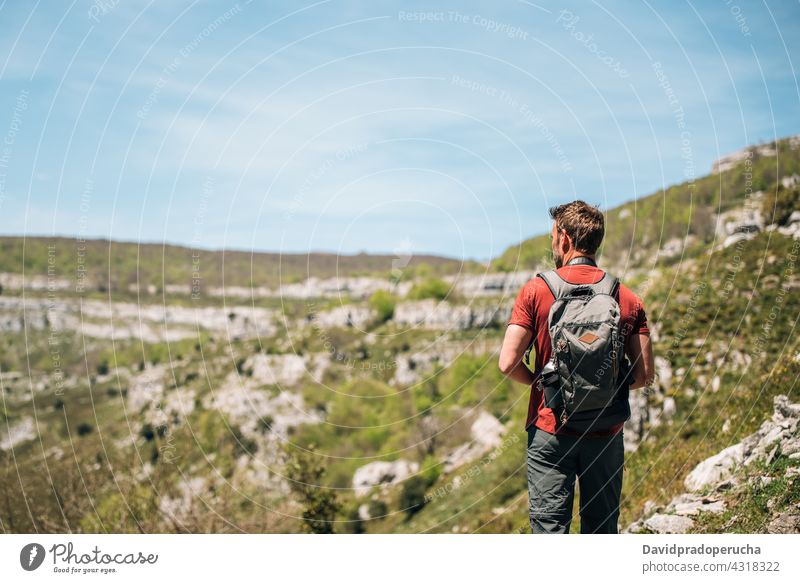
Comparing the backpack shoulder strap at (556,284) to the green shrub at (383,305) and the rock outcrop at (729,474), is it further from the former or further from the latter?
the green shrub at (383,305)

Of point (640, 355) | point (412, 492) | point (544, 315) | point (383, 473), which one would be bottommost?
point (383, 473)

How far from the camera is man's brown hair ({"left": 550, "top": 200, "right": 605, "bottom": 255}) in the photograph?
448cm

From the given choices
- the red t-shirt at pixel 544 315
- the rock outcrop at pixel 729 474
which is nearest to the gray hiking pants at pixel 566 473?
the red t-shirt at pixel 544 315

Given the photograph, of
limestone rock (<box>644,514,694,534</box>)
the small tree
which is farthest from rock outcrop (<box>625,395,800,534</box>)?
the small tree

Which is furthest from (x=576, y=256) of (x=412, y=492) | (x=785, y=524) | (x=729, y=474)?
(x=412, y=492)

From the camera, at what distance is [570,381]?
13.8 ft

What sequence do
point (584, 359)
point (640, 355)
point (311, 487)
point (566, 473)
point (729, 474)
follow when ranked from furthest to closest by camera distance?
point (311, 487)
point (729, 474)
point (640, 355)
point (566, 473)
point (584, 359)

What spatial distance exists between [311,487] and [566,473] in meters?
13.4

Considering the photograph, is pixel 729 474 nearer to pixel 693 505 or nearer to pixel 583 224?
pixel 693 505

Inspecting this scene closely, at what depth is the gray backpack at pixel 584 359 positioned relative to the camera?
418cm

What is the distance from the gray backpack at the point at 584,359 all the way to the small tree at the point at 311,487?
482 inches

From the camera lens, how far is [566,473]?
430cm
